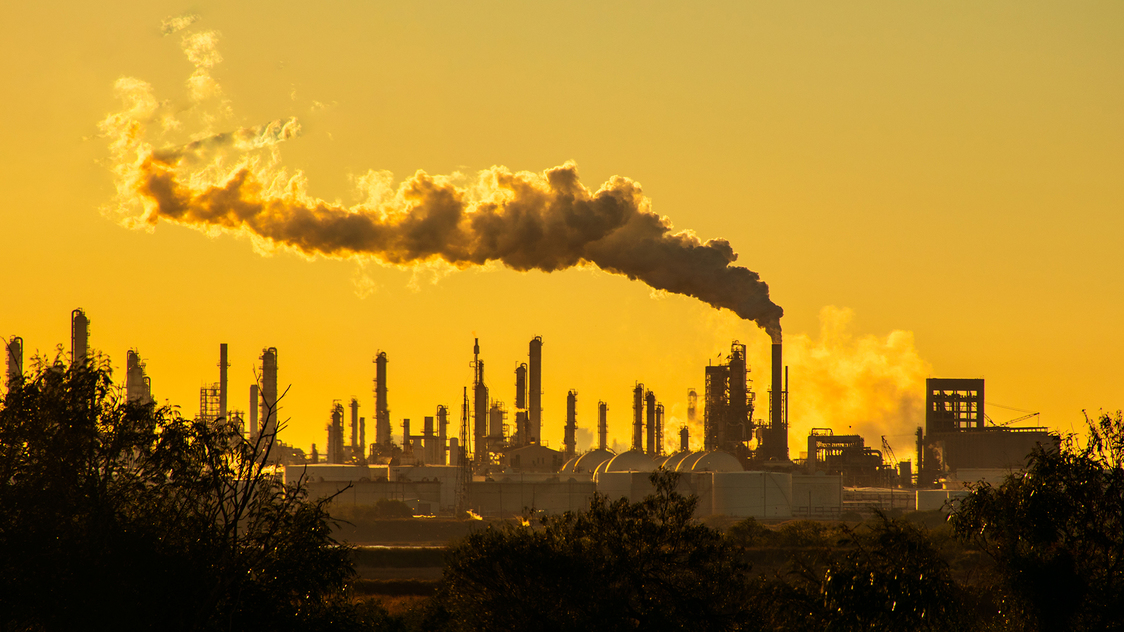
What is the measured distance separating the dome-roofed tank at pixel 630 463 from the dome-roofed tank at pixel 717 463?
369 inches

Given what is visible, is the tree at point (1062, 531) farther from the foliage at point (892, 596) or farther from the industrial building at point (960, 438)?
the industrial building at point (960, 438)

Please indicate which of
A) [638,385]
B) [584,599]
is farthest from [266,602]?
[638,385]

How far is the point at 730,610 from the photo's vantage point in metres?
25.4

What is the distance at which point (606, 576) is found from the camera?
82.7ft

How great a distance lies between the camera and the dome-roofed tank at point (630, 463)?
346 feet

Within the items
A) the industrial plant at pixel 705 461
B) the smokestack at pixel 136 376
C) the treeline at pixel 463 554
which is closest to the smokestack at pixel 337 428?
the industrial plant at pixel 705 461

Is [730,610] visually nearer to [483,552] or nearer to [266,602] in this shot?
[483,552]

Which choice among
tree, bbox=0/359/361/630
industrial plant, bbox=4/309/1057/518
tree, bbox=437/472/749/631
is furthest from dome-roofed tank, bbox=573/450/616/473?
tree, bbox=0/359/361/630

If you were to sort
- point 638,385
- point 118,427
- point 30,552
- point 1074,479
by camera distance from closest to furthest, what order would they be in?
point 30,552 → point 118,427 → point 1074,479 → point 638,385

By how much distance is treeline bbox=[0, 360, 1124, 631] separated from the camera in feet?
63.1

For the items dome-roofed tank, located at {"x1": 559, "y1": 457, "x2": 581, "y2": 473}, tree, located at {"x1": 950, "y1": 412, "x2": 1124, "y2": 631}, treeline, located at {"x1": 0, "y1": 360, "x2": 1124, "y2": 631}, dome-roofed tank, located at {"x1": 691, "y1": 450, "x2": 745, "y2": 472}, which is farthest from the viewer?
dome-roofed tank, located at {"x1": 559, "y1": 457, "x2": 581, "y2": 473}

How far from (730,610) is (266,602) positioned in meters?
9.68

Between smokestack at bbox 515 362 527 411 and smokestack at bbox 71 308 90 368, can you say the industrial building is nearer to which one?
smokestack at bbox 515 362 527 411

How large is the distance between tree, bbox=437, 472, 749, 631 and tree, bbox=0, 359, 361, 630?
5056 mm
